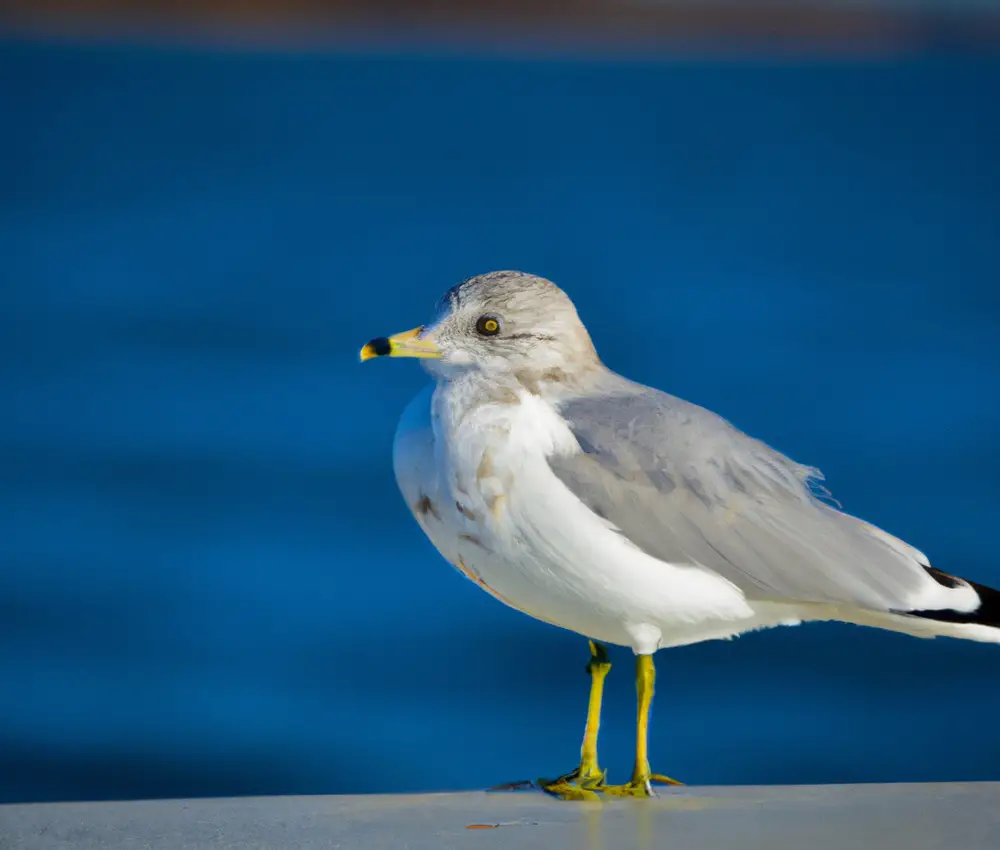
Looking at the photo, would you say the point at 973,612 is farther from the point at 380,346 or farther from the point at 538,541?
the point at 380,346

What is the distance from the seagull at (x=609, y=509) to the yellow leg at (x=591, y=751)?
1cm

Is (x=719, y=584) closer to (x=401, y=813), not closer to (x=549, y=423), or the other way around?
(x=549, y=423)

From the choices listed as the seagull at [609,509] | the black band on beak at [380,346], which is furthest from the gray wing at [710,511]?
the black band on beak at [380,346]

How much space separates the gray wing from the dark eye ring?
0.14 metres

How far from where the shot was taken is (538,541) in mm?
1782

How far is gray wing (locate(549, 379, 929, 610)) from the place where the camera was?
1.84 meters

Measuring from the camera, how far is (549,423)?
1.85m

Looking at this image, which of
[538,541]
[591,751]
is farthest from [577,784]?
[538,541]

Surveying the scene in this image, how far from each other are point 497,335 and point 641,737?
23.0 inches

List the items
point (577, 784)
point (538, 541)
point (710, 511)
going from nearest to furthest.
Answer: point (538, 541) → point (710, 511) → point (577, 784)

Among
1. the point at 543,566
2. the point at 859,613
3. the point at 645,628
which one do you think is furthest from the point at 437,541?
the point at 859,613

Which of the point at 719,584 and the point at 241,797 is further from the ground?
the point at 719,584

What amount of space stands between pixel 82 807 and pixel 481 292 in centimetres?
86

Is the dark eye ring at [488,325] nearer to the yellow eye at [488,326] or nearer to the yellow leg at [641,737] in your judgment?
the yellow eye at [488,326]
